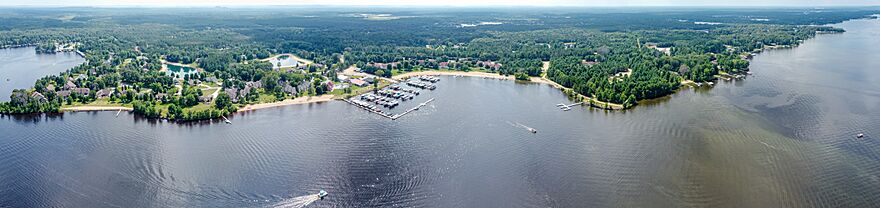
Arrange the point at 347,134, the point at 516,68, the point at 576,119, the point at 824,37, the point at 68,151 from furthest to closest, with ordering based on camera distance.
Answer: the point at 824,37
the point at 516,68
the point at 576,119
the point at 347,134
the point at 68,151

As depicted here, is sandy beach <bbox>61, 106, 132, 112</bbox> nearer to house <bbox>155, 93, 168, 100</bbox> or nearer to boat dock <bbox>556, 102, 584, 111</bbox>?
house <bbox>155, 93, 168, 100</bbox>

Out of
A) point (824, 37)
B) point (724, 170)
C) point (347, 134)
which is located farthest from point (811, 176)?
point (824, 37)

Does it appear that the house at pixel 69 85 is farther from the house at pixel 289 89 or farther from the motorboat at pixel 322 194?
the motorboat at pixel 322 194

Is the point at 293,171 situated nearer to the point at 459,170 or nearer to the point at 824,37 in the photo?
the point at 459,170

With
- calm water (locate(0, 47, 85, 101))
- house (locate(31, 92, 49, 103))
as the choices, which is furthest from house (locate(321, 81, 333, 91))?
calm water (locate(0, 47, 85, 101))

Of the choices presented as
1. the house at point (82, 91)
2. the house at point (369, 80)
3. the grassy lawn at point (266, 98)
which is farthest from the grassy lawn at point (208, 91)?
the house at point (369, 80)

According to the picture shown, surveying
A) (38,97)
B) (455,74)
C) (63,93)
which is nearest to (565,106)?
(455,74)
